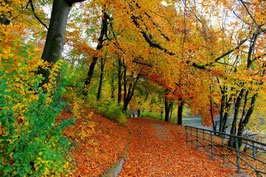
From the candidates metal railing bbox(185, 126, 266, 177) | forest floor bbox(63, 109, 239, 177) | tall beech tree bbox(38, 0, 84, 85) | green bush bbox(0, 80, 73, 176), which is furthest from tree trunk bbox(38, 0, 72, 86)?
metal railing bbox(185, 126, 266, 177)

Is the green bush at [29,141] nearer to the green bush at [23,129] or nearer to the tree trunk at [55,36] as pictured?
the green bush at [23,129]

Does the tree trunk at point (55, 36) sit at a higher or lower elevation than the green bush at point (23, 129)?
higher

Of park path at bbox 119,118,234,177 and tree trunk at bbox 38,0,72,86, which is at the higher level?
tree trunk at bbox 38,0,72,86

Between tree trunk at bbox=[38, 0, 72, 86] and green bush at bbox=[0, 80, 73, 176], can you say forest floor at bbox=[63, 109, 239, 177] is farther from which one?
tree trunk at bbox=[38, 0, 72, 86]

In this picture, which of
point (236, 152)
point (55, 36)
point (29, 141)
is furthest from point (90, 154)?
point (236, 152)

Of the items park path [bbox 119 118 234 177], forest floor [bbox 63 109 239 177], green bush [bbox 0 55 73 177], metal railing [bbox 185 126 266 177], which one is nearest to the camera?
green bush [bbox 0 55 73 177]

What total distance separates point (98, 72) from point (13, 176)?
11.1 meters

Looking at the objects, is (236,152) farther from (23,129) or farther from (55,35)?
(55,35)

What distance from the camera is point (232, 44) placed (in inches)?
328

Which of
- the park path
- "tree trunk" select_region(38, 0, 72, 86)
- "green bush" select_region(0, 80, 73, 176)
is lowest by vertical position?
Result: the park path

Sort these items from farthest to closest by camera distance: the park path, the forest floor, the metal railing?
1. the park path
2. the metal railing
3. the forest floor

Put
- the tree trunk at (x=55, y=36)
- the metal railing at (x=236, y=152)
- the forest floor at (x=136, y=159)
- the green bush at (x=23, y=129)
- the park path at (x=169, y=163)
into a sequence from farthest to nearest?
the park path at (x=169, y=163), the metal railing at (x=236, y=152), the forest floor at (x=136, y=159), the tree trunk at (x=55, y=36), the green bush at (x=23, y=129)

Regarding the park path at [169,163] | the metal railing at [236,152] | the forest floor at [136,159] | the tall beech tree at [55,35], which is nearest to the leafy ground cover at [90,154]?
the forest floor at [136,159]

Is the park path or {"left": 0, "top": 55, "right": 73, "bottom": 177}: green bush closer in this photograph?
{"left": 0, "top": 55, "right": 73, "bottom": 177}: green bush
